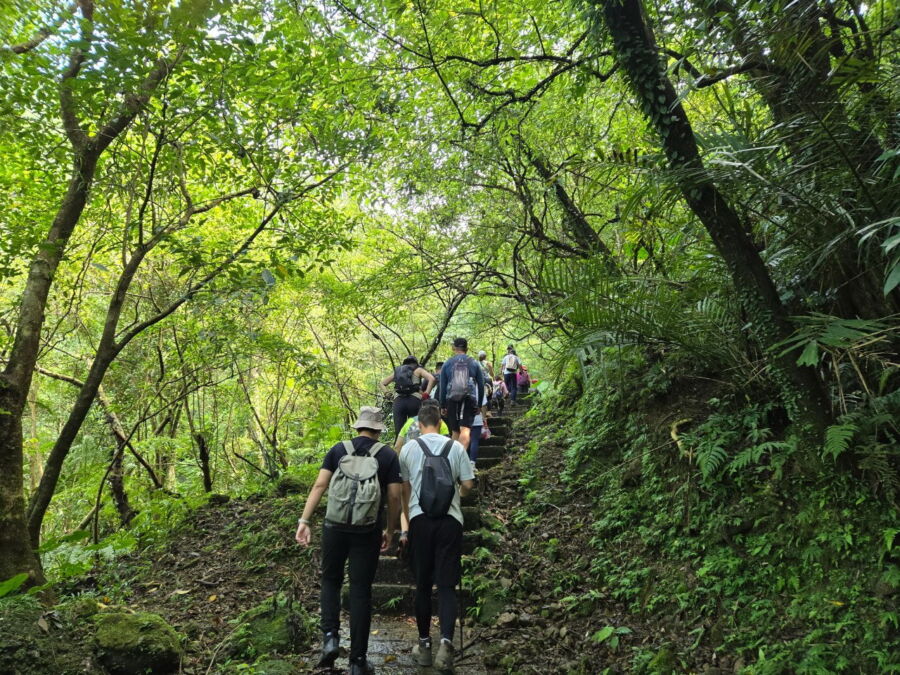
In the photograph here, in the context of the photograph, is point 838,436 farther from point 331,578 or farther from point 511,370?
point 511,370

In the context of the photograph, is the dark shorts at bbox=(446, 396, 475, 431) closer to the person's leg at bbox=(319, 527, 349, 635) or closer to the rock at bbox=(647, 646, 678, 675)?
the person's leg at bbox=(319, 527, 349, 635)

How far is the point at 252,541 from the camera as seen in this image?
22.8 ft

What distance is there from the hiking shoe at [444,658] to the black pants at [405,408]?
3.44 metres

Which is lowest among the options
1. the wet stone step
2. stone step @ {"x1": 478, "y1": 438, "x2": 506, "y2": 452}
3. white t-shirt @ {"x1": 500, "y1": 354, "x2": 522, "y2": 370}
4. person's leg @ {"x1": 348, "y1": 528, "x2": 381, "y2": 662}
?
the wet stone step

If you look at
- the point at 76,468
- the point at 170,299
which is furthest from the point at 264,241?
the point at 76,468

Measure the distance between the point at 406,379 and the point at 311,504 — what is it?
3133mm

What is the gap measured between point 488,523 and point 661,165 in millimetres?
4699

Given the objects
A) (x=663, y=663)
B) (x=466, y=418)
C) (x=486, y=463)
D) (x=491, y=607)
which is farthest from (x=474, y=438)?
(x=663, y=663)

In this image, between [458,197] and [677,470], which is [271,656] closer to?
[677,470]

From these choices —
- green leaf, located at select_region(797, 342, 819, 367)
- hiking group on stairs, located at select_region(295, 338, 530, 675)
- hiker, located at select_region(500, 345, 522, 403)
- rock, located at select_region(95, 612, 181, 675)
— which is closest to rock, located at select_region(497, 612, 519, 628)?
hiking group on stairs, located at select_region(295, 338, 530, 675)

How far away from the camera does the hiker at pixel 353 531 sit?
388 cm

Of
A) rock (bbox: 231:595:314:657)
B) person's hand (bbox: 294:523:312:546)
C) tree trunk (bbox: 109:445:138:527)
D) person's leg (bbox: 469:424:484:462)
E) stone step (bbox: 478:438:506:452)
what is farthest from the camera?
stone step (bbox: 478:438:506:452)

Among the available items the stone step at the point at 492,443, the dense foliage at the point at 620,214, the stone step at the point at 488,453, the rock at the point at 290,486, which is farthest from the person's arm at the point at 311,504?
the stone step at the point at 492,443

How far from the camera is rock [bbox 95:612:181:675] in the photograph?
3.68 m
